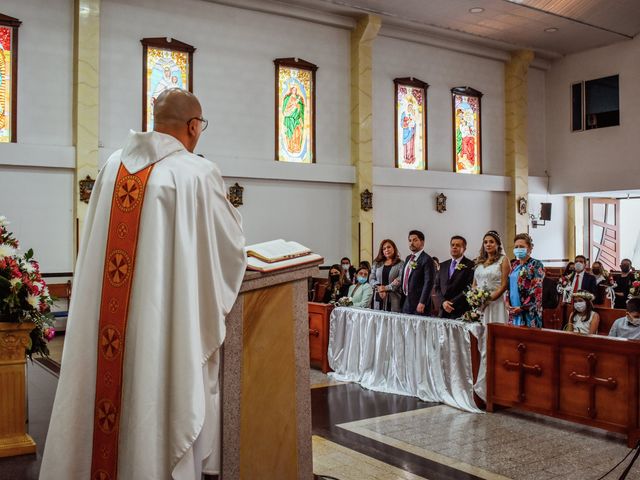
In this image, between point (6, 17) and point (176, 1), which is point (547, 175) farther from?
point (6, 17)

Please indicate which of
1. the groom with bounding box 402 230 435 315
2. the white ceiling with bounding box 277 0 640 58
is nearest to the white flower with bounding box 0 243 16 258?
the groom with bounding box 402 230 435 315

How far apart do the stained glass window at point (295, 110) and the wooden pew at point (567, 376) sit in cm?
814

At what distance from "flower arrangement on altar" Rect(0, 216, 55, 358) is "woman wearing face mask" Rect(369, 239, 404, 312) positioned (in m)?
4.87

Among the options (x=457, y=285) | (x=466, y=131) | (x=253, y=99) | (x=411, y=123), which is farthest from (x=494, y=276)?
(x=466, y=131)

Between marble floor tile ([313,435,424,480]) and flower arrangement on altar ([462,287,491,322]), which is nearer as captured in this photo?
marble floor tile ([313,435,424,480])

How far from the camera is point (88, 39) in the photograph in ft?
36.9

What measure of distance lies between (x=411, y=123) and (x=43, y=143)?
7942 millimetres

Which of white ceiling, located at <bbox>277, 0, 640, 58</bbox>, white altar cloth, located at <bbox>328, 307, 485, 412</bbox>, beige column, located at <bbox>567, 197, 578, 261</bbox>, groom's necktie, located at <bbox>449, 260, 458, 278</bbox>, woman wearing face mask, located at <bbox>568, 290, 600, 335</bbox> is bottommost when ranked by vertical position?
white altar cloth, located at <bbox>328, 307, 485, 412</bbox>

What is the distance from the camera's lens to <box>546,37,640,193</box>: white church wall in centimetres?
1590

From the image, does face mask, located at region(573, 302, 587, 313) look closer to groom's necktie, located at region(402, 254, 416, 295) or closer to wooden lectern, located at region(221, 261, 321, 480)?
groom's necktie, located at region(402, 254, 416, 295)

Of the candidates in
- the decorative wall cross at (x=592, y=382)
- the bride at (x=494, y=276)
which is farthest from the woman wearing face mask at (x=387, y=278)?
the decorative wall cross at (x=592, y=382)

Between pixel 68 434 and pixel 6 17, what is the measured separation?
1030cm

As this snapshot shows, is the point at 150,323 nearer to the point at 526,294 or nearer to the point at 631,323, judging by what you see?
the point at 526,294

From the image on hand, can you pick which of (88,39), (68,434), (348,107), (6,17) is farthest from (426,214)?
(68,434)
